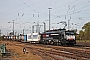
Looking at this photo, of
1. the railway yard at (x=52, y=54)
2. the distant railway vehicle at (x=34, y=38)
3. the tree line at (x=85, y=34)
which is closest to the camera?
the railway yard at (x=52, y=54)

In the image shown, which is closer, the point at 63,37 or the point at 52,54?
the point at 52,54

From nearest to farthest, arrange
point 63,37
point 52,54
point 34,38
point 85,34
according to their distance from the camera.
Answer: point 52,54 < point 63,37 < point 34,38 < point 85,34

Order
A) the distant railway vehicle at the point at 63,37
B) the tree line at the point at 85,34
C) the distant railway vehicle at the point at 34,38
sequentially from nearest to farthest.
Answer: the distant railway vehicle at the point at 63,37
the distant railway vehicle at the point at 34,38
the tree line at the point at 85,34

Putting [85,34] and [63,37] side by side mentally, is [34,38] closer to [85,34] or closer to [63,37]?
[63,37]

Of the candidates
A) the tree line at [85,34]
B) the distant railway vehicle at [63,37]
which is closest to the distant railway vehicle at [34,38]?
the distant railway vehicle at [63,37]

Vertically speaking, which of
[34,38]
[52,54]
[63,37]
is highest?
[34,38]

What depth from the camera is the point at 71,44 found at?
40500 millimetres

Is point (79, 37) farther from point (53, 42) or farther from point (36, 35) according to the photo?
point (53, 42)

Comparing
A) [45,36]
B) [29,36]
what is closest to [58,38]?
→ [45,36]

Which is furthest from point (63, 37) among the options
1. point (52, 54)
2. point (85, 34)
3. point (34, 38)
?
point (85, 34)

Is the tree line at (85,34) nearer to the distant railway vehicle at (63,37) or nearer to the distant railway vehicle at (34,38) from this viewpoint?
the distant railway vehicle at (34,38)

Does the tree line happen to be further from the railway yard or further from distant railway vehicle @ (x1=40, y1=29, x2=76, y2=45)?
the railway yard

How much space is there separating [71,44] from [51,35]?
7.14m

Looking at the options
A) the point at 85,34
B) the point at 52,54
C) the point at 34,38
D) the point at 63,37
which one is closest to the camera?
the point at 52,54
